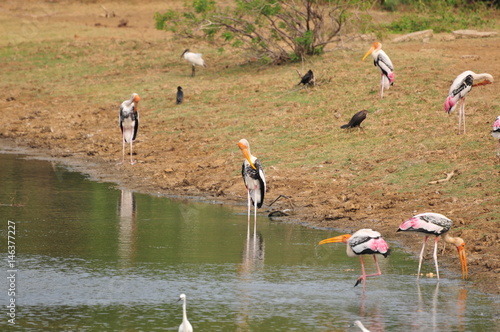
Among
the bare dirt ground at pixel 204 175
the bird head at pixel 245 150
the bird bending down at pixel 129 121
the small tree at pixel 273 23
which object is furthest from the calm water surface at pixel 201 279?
the small tree at pixel 273 23

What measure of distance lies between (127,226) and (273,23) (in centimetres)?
1253

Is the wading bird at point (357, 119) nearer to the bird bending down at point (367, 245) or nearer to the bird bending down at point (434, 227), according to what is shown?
the bird bending down at point (434, 227)

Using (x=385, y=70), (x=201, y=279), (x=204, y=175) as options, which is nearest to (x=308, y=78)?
(x=385, y=70)

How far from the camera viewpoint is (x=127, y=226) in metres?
13.0

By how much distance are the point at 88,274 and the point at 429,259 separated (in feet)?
13.7

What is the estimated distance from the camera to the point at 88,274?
1015 cm

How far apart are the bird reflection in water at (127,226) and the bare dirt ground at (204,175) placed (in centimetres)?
81

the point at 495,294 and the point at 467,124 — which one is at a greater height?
the point at 467,124

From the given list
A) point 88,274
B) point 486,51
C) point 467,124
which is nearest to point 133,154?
point 467,124

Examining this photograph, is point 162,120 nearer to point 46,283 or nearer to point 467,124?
point 467,124

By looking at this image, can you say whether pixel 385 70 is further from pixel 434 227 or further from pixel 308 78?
pixel 434 227

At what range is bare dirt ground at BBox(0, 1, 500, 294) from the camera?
11.9 metres

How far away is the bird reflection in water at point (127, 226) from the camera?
37.1 feet

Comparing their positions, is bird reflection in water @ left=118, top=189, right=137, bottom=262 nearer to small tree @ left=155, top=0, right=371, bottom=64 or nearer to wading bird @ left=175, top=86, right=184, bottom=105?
wading bird @ left=175, top=86, right=184, bottom=105
